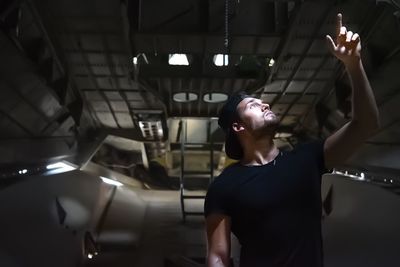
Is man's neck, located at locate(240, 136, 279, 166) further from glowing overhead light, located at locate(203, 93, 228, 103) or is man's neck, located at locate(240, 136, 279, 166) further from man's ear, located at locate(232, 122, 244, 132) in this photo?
glowing overhead light, located at locate(203, 93, 228, 103)

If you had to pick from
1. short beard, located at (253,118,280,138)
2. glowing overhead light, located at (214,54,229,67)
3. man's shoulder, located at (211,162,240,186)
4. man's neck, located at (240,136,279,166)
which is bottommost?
man's shoulder, located at (211,162,240,186)

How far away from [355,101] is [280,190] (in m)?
0.30

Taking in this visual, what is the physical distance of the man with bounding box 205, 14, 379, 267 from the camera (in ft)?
3.55

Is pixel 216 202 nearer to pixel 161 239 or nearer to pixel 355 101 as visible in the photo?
pixel 355 101

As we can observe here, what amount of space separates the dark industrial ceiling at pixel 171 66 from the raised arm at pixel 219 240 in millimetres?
1264

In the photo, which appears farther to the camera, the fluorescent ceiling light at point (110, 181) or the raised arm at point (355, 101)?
the fluorescent ceiling light at point (110, 181)

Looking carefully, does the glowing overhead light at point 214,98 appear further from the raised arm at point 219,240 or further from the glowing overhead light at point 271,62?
the raised arm at point 219,240

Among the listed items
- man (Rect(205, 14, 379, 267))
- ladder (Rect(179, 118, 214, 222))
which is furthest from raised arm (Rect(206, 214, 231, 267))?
ladder (Rect(179, 118, 214, 222))

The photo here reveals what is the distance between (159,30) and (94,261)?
1924 mm

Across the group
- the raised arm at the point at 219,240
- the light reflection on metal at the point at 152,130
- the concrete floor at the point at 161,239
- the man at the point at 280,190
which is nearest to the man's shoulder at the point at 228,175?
the man at the point at 280,190

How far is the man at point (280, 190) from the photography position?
3.55ft

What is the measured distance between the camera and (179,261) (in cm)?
357

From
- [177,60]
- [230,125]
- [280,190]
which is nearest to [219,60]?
[177,60]

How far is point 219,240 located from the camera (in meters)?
1.18
